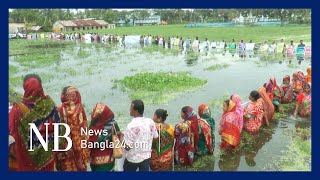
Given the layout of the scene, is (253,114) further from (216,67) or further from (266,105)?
(216,67)

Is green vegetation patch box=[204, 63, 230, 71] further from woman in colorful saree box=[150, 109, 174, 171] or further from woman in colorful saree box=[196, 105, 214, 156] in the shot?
woman in colorful saree box=[150, 109, 174, 171]

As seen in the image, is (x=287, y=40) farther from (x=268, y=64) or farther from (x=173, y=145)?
(x=173, y=145)

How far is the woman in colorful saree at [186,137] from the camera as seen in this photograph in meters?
7.08

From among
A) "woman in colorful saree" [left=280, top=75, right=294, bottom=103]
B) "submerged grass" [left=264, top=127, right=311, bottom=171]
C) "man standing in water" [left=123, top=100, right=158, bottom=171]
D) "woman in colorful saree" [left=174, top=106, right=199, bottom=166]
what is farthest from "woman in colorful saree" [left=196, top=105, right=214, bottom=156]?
"woman in colorful saree" [left=280, top=75, right=294, bottom=103]

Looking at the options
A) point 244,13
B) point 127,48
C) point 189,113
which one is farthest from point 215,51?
point 189,113

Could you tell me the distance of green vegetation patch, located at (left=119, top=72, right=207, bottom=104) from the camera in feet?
33.0

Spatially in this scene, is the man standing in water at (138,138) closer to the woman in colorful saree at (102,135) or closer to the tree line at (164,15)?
the woman in colorful saree at (102,135)

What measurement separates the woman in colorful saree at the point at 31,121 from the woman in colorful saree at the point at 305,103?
236 inches

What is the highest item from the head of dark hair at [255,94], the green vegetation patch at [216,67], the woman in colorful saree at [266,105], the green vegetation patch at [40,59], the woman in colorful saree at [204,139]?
the green vegetation patch at [40,59]

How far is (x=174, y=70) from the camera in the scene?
11.7 meters

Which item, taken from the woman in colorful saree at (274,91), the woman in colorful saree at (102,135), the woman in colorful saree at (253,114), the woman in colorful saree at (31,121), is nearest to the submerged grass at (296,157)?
the woman in colorful saree at (253,114)

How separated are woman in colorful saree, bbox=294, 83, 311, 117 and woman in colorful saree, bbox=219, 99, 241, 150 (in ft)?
8.63

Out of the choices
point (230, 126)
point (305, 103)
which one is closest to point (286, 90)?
point (305, 103)

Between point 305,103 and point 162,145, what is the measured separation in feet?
14.4
